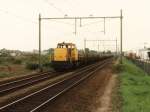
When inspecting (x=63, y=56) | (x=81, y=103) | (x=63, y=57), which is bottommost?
(x=81, y=103)

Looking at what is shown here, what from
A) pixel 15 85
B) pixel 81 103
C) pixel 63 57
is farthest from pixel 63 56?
pixel 81 103

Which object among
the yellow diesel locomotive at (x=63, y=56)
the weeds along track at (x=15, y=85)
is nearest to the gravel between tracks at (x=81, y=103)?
the weeds along track at (x=15, y=85)

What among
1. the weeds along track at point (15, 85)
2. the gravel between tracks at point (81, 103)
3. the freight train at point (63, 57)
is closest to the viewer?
the gravel between tracks at point (81, 103)

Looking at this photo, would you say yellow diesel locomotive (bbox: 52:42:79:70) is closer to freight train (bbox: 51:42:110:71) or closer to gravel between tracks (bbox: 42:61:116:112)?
freight train (bbox: 51:42:110:71)

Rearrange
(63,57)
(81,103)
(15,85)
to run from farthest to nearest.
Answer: (63,57) → (15,85) → (81,103)

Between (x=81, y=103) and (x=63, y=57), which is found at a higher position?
(x=63, y=57)

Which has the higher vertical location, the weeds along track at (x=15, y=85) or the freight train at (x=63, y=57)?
the freight train at (x=63, y=57)

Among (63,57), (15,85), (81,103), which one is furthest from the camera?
(63,57)

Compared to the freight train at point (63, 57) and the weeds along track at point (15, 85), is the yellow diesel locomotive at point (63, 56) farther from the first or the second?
the weeds along track at point (15, 85)

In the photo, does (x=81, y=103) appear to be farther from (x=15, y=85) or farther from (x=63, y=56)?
(x=63, y=56)

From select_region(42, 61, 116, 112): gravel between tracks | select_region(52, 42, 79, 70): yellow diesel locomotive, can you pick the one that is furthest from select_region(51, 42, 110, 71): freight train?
select_region(42, 61, 116, 112): gravel between tracks

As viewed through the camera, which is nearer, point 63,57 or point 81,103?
point 81,103

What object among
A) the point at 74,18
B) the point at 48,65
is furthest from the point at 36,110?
the point at 48,65

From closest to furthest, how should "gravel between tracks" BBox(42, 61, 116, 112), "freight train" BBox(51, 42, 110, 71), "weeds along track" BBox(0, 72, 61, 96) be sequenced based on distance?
1. "gravel between tracks" BBox(42, 61, 116, 112)
2. "weeds along track" BBox(0, 72, 61, 96)
3. "freight train" BBox(51, 42, 110, 71)
